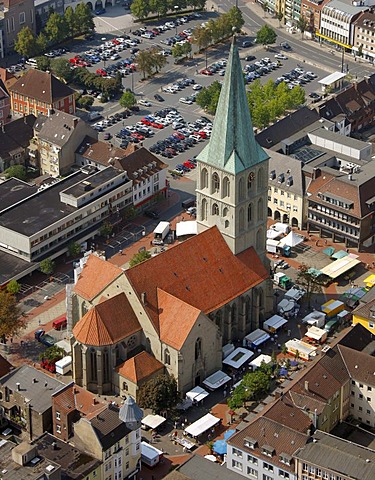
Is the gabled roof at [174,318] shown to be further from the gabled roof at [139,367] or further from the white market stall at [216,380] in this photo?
the white market stall at [216,380]

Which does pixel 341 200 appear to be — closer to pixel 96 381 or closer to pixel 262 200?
pixel 262 200

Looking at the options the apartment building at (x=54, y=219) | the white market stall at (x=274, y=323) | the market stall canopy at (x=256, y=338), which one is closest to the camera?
the market stall canopy at (x=256, y=338)

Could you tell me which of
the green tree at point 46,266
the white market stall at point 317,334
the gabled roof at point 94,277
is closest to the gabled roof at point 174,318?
the gabled roof at point 94,277

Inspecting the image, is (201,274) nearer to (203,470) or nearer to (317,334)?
(317,334)

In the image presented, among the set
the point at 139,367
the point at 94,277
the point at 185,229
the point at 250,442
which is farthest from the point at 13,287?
the point at 250,442

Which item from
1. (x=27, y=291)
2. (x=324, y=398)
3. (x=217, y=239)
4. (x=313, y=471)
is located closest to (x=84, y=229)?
(x=27, y=291)

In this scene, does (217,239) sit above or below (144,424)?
above
